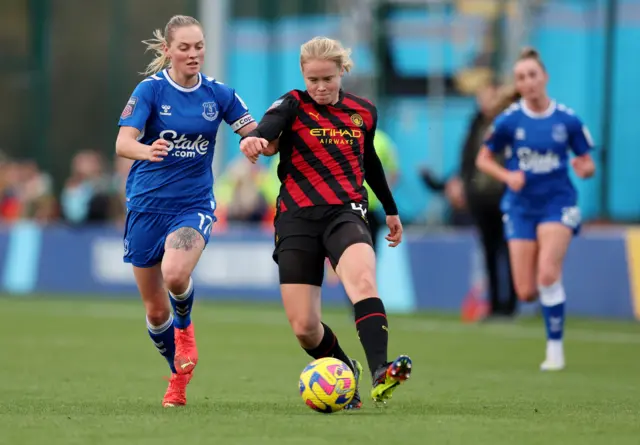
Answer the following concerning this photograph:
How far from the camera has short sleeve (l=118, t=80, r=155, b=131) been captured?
8258 millimetres

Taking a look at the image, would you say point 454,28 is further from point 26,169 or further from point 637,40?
point 26,169

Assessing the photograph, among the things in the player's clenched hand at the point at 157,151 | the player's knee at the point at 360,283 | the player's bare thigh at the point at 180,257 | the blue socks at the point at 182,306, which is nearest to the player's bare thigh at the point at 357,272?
the player's knee at the point at 360,283

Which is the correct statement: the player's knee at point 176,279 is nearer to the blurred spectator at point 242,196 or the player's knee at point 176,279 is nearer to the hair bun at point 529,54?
the hair bun at point 529,54

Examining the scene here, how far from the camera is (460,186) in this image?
57.5ft

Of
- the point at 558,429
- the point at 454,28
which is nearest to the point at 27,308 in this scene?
the point at 454,28

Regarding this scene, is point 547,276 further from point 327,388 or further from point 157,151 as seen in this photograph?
point 157,151

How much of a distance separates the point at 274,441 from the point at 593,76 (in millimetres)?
15389

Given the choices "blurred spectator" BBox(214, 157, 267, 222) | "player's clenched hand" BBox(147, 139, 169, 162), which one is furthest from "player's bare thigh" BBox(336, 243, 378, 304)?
"blurred spectator" BBox(214, 157, 267, 222)

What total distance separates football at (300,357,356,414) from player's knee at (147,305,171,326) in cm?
126

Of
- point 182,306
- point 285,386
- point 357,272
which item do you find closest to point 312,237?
point 357,272

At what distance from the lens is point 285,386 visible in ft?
32.0

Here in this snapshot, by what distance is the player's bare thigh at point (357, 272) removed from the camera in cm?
791

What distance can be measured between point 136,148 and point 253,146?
0.70 m

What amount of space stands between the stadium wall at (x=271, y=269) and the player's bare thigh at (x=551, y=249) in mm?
5288
